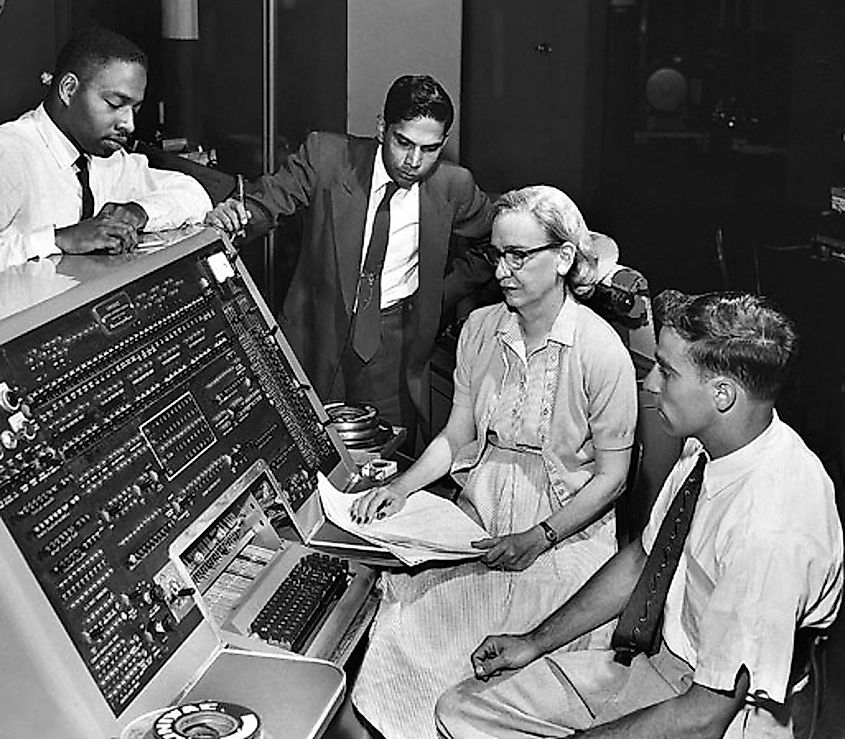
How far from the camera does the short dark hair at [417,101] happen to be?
12.2 ft

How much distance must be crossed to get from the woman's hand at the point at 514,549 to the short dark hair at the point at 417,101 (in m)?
1.32

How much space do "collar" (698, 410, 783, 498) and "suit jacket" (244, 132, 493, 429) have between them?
6.16 feet

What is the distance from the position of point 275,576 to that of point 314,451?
0.45 m

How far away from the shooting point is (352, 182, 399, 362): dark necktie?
4023mm

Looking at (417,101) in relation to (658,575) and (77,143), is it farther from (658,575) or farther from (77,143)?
(658,575)

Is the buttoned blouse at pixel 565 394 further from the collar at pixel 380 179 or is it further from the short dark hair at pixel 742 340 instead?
the collar at pixel 380 179

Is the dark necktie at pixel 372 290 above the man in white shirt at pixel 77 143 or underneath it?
underneath

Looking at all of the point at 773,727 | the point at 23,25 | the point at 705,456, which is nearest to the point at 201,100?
the point at 23,25

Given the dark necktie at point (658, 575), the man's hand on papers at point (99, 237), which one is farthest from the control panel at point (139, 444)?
the dark necktie at point (658, 575)

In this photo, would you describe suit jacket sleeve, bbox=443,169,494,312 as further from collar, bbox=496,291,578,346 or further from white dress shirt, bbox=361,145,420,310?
collar, bbox=496,291,578,346

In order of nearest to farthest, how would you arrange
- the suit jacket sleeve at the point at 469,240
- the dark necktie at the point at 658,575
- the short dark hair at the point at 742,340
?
the short dark hair at the point at 742,340, the dark necktie at the point at 658,575, the suit jacket sleeve at the point at 469,240

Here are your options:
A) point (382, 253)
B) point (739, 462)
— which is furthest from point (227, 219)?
point (739, 462)

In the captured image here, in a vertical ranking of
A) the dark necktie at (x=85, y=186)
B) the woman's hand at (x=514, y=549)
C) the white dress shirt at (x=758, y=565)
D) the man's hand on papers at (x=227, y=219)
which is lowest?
the woman's hand at (x=514, y=549)

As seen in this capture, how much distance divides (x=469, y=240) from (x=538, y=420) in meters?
1.20
